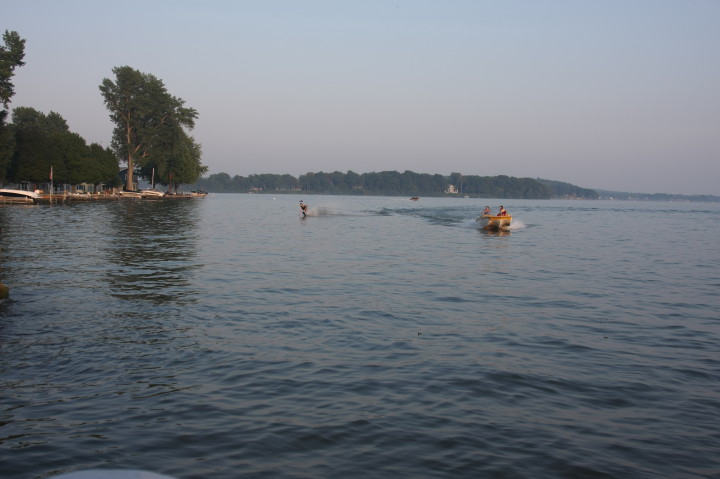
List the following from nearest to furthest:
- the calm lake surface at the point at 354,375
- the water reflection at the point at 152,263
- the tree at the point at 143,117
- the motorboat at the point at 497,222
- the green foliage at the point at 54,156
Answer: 1. the calm lake surface at the point at 354,375
2. the water reflection at the point at 152,263
3. the motorboat at the point at 497,222
4. the green foliage at the point at 54,156
5. the tree at the point at 143,117

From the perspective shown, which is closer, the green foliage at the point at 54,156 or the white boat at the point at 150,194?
the green foliage at the point at 54,156

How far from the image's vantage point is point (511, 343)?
1399 centimetres

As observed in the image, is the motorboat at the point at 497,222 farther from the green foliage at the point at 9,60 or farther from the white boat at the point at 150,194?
the white boat at the point at 150,194

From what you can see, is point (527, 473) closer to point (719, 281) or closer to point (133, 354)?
point (133, 354)

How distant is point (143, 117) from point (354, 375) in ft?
416

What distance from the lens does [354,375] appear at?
1127 centimetres

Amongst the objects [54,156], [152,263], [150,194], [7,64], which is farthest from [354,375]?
[150,194]

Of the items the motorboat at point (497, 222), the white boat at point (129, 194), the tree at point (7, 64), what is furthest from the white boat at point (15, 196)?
the motorboat at point (497, 222)

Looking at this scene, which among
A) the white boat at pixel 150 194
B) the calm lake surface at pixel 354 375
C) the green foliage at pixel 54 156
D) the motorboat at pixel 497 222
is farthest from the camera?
the white boat at pixel 150 194

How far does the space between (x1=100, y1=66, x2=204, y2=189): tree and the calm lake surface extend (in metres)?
108

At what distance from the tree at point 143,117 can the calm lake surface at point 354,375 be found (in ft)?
355

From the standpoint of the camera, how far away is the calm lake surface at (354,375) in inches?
311

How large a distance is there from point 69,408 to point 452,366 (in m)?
6.70

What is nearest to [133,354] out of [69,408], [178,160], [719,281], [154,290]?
[69,408]
